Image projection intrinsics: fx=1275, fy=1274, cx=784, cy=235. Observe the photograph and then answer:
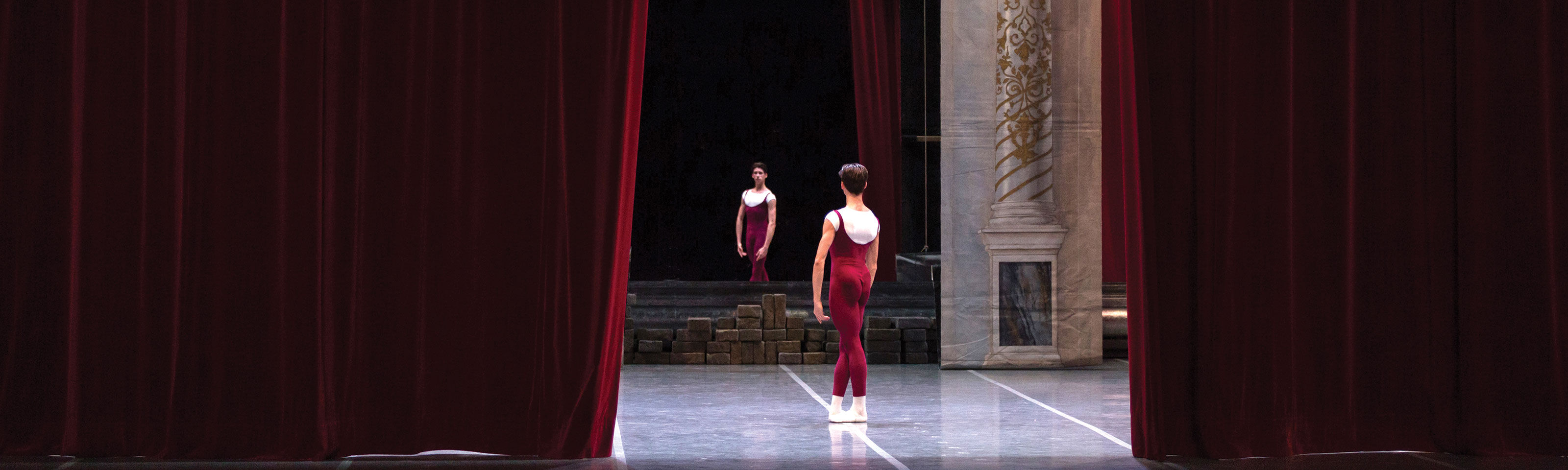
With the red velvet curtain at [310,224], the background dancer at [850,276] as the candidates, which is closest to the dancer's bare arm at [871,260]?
the background dancer at [850,276]

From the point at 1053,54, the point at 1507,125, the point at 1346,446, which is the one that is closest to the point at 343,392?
the point at 1346,446

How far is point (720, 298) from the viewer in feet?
33.1

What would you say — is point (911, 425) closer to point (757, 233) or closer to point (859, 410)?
point (859, 410)

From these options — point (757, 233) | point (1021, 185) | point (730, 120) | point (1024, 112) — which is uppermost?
point (730, 120)

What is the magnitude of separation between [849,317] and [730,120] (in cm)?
801

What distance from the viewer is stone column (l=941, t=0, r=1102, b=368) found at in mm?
8000

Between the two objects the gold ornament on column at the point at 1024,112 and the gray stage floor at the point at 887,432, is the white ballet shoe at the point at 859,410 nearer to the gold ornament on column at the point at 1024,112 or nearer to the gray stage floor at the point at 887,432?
the gray stage floor at the point at 887,432

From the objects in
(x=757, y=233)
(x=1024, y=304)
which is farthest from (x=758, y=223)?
(x=1024, y=304)

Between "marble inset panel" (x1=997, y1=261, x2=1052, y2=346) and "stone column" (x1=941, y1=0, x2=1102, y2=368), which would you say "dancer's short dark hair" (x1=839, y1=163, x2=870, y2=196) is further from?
"marble inset panel" (x1=997, y1=261, x2=1052, y2=346)

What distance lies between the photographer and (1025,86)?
7.99 meters

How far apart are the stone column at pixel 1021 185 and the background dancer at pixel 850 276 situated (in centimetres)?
248

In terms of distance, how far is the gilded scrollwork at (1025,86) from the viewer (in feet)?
26.2

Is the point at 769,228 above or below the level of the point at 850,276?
above

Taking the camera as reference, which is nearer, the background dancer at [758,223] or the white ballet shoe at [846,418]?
the white ballet shoe at [846,418]
